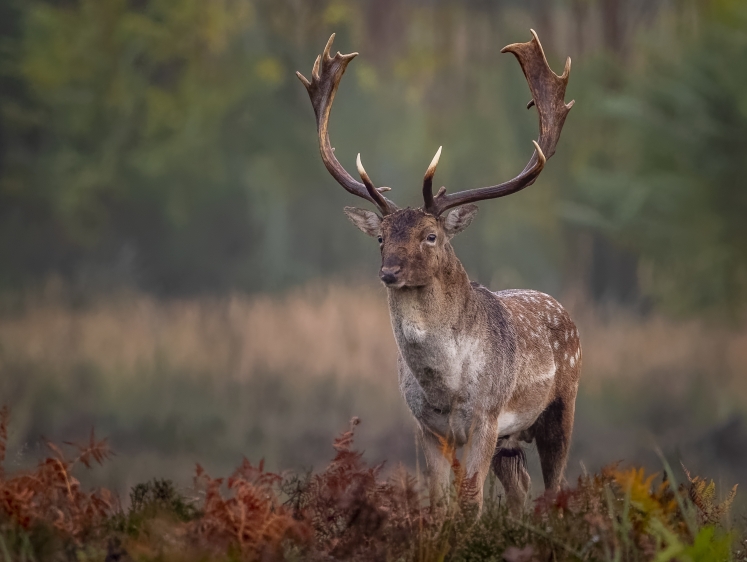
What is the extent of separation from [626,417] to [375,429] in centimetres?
344

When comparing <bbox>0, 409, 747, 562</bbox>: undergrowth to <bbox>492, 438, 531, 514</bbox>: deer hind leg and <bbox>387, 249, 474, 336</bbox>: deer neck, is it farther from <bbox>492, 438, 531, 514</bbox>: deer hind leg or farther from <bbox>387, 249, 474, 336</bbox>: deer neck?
<bbox>492, 438, 531, 514</bbox>: deer hind leg

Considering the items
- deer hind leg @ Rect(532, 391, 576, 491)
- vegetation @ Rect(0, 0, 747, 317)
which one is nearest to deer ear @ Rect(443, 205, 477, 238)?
deer hind leg @ Rect(532, 391, 576, 491)

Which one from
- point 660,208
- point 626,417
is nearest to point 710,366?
point 626,417

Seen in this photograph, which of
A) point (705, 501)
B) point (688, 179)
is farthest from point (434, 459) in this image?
point (688, 179)

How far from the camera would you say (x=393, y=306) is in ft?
19.6

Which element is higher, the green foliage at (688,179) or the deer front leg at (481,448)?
the green foliage at (688,179)

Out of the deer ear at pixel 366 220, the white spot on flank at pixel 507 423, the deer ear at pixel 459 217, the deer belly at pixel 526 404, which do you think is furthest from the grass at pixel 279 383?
the deer ear at pixel 459 217

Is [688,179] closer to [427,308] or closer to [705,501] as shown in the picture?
[427,308]

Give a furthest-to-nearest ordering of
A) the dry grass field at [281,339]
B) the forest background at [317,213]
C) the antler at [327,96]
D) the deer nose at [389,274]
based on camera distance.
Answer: the dry grass field at [281,339] < the forest background at [317,213] < the antler at [327,96] < the deer nose at [389,274]

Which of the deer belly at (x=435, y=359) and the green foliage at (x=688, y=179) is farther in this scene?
the green foliage at (x=688, y=179)

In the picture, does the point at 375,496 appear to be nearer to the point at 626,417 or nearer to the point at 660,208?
the point at 626,417

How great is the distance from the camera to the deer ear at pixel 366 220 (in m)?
6.26

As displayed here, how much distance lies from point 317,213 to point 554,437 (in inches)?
609

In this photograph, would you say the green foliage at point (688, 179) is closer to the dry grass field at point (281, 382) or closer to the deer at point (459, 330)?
the dry grass field at point (281, 382)
